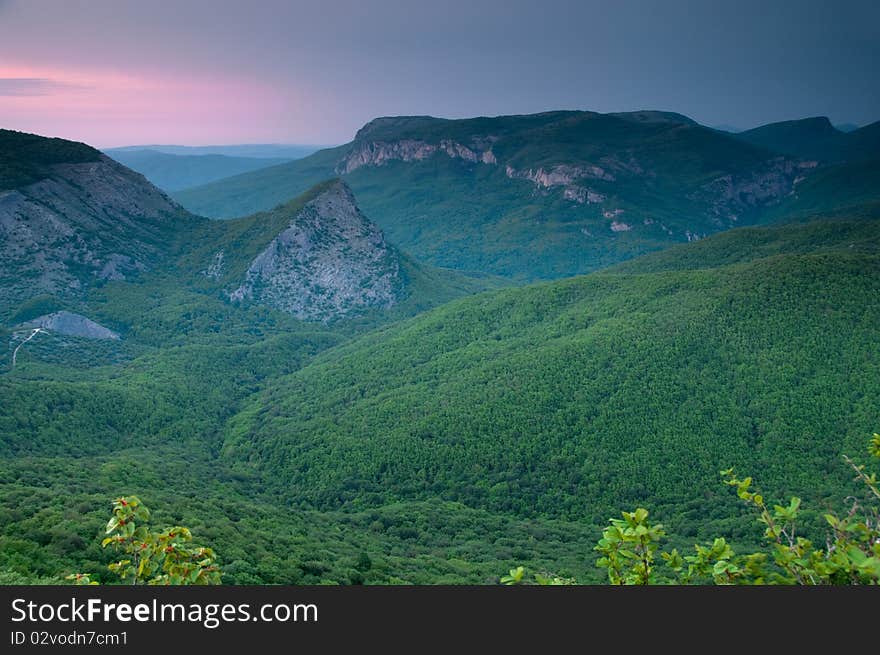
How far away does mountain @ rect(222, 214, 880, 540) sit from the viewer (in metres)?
63.9

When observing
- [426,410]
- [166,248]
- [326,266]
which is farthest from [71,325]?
[426,410]

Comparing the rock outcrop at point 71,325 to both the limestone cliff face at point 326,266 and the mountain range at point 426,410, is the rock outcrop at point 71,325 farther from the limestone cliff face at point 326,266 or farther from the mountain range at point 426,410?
the limestone cliff face at point 326,266

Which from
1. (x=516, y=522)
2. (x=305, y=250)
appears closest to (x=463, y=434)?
(x=516, y=522)

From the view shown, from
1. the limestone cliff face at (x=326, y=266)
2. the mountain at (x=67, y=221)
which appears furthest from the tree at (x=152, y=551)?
the limestone cliff face at (x=326, y=266)

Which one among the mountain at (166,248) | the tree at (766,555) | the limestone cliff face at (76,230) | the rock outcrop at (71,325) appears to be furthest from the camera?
the mountain at (166,248)

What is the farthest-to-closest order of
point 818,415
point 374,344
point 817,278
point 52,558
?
point 374,344 → point 817,278 → point 818,415 → point 52,558

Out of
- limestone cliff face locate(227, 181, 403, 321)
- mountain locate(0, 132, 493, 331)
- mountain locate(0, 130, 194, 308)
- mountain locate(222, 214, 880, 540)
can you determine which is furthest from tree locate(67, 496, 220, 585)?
limestone cliff face locate(227, 181, 403, 321)

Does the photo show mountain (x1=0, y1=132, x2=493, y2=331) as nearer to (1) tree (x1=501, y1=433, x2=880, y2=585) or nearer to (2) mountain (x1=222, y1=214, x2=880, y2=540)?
(2) mountain (x1=222, y1=214, x2=880, y2=540)

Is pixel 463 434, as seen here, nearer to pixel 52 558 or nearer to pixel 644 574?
pixel 52 558

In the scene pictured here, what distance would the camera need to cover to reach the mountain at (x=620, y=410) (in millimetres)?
63938

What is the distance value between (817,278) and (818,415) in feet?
85.0

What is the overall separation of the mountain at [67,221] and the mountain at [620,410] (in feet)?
212

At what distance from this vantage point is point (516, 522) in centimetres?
6084

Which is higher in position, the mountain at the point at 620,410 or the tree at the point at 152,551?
the tree at the point at 152,551
